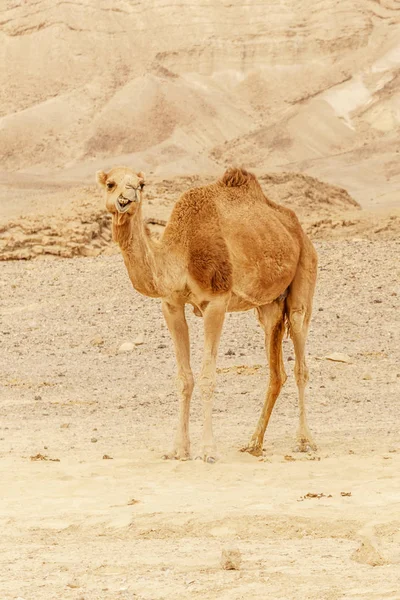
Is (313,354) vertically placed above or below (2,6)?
below

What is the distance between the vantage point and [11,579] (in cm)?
560

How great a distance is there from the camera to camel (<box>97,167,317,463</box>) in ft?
28.3

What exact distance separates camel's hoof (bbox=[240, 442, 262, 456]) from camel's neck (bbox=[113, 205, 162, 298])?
1.55m

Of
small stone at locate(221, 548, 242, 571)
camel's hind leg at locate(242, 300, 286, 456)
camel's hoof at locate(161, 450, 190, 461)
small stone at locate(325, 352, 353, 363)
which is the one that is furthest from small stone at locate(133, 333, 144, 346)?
small stone at locate(221, 548, 242, 571)

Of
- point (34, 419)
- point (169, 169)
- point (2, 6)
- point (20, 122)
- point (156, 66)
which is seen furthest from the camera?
point (2, 6)

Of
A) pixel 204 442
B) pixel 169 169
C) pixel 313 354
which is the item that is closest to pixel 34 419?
pixel 204 442

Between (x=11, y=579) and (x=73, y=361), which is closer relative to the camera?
(x=11, y=579)

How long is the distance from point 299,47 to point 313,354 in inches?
2762

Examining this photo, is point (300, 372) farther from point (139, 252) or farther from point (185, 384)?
point (139, 252)

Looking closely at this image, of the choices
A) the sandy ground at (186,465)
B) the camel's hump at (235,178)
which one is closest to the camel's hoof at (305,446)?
the sandy ground at (186,465)

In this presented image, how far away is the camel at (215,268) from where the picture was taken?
862 cm

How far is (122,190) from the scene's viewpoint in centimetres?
827

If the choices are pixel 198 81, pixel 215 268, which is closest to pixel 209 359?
pixel 215 268

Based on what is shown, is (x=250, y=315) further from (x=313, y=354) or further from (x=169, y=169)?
(x=169, y=169)
